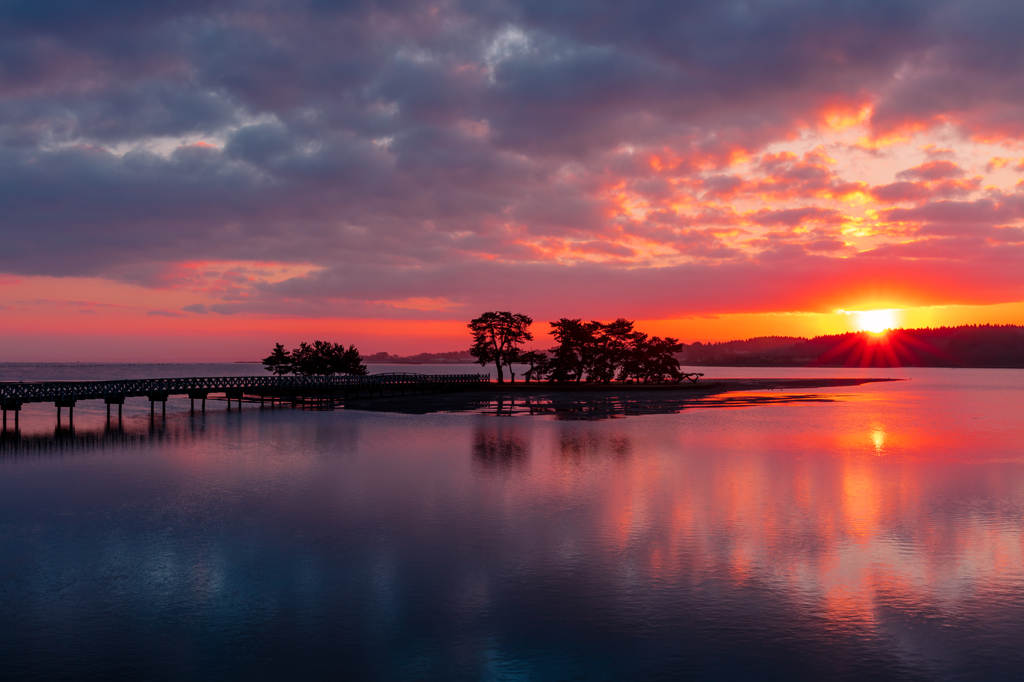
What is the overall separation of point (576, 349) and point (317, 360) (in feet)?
166

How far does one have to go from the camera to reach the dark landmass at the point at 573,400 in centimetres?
8038

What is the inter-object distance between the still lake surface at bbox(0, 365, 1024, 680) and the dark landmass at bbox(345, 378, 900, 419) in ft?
123

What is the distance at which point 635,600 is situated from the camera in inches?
663

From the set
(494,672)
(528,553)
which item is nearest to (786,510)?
(528,553)

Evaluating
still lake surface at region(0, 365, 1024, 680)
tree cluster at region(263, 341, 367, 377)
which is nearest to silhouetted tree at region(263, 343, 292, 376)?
tree cluster at region(263, 341, 367, 377)

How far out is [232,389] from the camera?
9119 centimetres

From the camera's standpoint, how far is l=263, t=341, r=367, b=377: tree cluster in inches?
5418

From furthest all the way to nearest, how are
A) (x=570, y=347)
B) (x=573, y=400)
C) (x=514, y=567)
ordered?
(x=570, y=347)
(x=573, y=400)
(x=514, y=567)

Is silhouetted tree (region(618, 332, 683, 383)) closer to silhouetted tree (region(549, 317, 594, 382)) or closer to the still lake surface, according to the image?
silhouetted tree (region(549, 317, 594, 382))

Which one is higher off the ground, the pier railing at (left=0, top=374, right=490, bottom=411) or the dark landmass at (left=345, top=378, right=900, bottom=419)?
the pier railing at (left=0, top=374, right=490, bottom=411)

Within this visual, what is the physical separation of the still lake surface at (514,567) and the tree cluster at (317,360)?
3755 inches

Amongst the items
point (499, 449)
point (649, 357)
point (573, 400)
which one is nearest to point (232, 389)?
point (573, 400)

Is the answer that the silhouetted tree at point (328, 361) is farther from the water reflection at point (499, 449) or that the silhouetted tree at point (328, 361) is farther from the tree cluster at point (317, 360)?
the water reflection at point (499, 449)

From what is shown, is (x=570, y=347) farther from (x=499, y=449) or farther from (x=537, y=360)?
(x=499, y=449)
